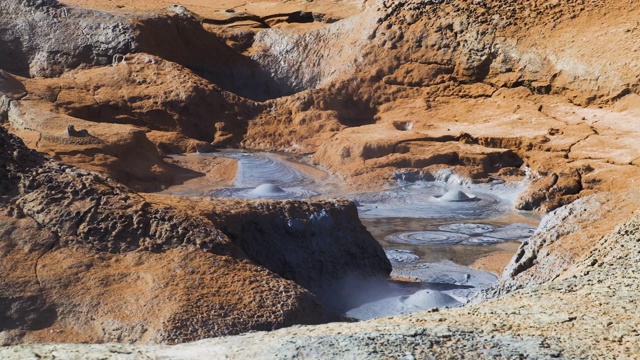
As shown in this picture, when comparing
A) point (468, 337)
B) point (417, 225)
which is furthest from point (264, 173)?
point (468, 337)

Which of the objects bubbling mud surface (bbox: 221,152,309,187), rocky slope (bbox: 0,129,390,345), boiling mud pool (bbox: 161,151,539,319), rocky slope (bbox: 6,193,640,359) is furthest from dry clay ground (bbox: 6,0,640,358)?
rocky slope (bbox: 6,193,640,359)

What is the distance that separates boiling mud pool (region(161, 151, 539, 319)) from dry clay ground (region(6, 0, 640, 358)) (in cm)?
45

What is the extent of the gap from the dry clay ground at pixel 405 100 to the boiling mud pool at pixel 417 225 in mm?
450

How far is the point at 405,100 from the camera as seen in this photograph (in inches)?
617

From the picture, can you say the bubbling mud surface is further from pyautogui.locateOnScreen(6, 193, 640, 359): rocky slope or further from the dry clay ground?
pyautogui.locateOnScreen(6, 193, 640, 359): rocky slope

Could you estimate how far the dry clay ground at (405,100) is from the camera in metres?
12.8

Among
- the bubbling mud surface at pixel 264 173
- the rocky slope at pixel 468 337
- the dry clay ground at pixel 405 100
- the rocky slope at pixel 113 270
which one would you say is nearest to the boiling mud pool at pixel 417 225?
the bubbling mud surface at pixel 264 173

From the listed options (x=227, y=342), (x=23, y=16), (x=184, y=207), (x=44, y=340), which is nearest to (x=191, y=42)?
(x=23, y=16)

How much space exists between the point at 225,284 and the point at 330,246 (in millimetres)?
1525

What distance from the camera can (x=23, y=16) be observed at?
16297 mm

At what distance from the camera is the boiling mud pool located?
6.53m

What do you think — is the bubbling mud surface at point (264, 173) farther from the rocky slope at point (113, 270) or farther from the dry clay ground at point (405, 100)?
the rocky slope at point (113, 270)

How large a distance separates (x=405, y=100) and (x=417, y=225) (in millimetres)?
5103

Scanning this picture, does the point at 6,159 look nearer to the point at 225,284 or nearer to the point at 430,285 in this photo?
the point at 225,284
